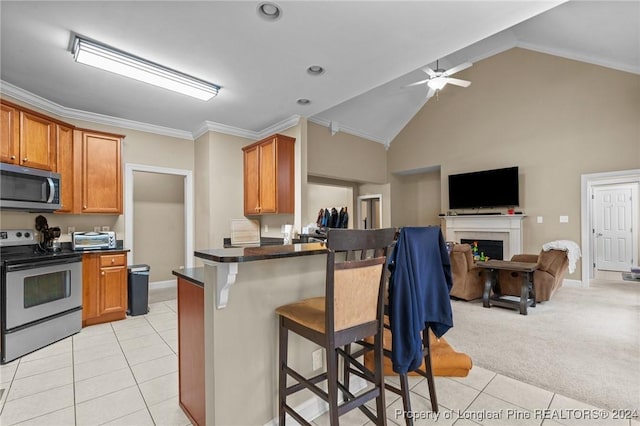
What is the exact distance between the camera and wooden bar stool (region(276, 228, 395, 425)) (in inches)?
52.5

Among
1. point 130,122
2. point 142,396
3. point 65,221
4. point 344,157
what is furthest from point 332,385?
point 344,157

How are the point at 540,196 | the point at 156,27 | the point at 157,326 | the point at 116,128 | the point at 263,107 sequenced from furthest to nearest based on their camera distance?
the point at 540,196 → the point at 116,128 → the point at 263,107 → the point at 157,326 → the point at 156,27

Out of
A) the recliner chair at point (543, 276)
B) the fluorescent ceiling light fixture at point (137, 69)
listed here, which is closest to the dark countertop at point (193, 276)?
the fluorescent ceiling light fixture at point (137, 69)

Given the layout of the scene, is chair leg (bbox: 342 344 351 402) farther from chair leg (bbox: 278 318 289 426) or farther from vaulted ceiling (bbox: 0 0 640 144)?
vaulted ceiling (bbox: 0 0 640 144)

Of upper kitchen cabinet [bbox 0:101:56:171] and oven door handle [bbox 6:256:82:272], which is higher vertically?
upper kitchen cabinet [bbox 0:101:56:171]

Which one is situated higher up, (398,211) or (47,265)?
(398,211)

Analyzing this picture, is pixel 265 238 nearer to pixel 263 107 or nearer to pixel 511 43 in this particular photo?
pixel 263 107

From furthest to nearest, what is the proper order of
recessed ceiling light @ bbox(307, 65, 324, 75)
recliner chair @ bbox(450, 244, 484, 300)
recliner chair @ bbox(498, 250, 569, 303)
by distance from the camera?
recliner chair @ bbox(450, 244, 484, 300) < recliner chair @ bbox(498, 250, 569, 303) < recessed ceiling light @ bbox(307, 65, 324, 75)

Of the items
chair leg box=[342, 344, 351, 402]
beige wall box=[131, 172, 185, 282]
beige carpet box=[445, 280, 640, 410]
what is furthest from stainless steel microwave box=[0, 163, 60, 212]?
beige carpet box=[445, 280, 640, 410]

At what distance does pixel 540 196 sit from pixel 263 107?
549cm

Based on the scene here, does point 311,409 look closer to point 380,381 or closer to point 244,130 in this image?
point 380,381

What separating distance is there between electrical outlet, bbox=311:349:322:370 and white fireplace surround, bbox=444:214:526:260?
18.2 ft

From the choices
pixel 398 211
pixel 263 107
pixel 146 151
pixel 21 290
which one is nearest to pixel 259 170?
pixel 263 107

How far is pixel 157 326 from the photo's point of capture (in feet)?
11.4
